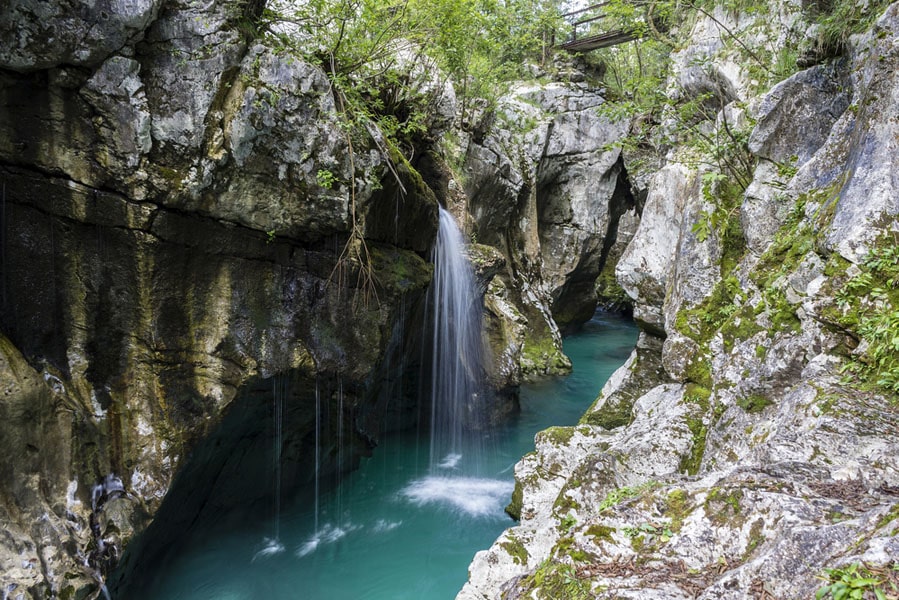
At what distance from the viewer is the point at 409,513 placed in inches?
384

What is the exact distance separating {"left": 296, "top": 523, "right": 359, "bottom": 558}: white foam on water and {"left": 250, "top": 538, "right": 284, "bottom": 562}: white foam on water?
1.07ft

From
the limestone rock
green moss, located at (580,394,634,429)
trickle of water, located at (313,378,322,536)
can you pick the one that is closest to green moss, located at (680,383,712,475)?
green moss, located at (580,394,634,429)

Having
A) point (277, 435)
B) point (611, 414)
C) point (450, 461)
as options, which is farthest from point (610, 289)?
point (277, 435)

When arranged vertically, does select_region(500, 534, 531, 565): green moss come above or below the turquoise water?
above

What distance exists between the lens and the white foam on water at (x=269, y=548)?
8.24m

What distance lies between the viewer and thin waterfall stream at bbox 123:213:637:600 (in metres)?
7.74

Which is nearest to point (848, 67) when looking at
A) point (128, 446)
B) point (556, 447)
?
point (556, 447)

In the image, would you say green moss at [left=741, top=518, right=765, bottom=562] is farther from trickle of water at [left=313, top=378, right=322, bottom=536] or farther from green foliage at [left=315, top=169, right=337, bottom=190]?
trickle of water at [left=313, top=378, right=322, bottom=536]

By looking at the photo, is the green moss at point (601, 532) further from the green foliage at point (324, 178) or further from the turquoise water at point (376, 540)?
the turquoise water at point (376, 540)

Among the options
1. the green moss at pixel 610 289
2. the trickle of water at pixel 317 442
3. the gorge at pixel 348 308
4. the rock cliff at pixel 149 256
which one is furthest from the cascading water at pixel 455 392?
the green moss at pixel 610 289

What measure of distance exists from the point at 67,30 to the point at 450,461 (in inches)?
405

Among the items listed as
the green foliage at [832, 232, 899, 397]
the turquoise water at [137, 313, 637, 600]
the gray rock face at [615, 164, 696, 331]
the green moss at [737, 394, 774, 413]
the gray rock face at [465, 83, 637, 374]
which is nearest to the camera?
the green foliage at [832, 232, 899, 397]

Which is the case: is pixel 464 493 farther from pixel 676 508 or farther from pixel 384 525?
pixel 676 508

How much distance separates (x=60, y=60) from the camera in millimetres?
5500
